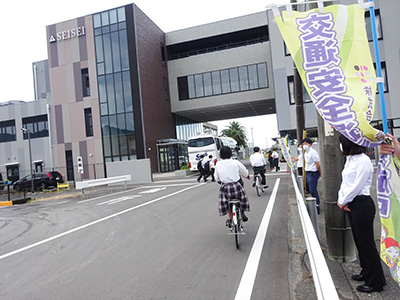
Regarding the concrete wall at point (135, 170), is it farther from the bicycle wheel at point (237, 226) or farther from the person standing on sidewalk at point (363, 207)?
the person standing on sidewalk at point (363, 207)

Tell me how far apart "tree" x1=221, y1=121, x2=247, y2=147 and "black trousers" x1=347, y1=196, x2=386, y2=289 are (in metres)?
64.5

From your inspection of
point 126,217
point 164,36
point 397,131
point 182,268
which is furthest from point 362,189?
point 164,36

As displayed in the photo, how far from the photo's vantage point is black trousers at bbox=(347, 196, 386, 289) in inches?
137

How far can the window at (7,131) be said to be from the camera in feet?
127

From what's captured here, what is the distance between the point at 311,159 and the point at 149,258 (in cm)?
465

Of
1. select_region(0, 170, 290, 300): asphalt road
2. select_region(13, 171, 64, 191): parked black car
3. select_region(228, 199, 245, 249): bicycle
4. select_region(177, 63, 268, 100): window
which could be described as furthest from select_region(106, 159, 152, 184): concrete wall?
select_region(228, 199, 245, 249): bicycle

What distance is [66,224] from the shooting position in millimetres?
9031

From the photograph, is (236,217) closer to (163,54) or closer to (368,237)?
(368,237)

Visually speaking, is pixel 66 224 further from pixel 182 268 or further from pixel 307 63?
pixel 307 63

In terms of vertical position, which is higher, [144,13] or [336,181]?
[144,13]

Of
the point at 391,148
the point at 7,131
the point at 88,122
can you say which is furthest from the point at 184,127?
the point at 391,148

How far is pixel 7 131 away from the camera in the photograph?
3894cm

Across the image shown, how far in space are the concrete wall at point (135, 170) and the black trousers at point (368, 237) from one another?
1995cm

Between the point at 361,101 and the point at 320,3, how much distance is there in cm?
136
